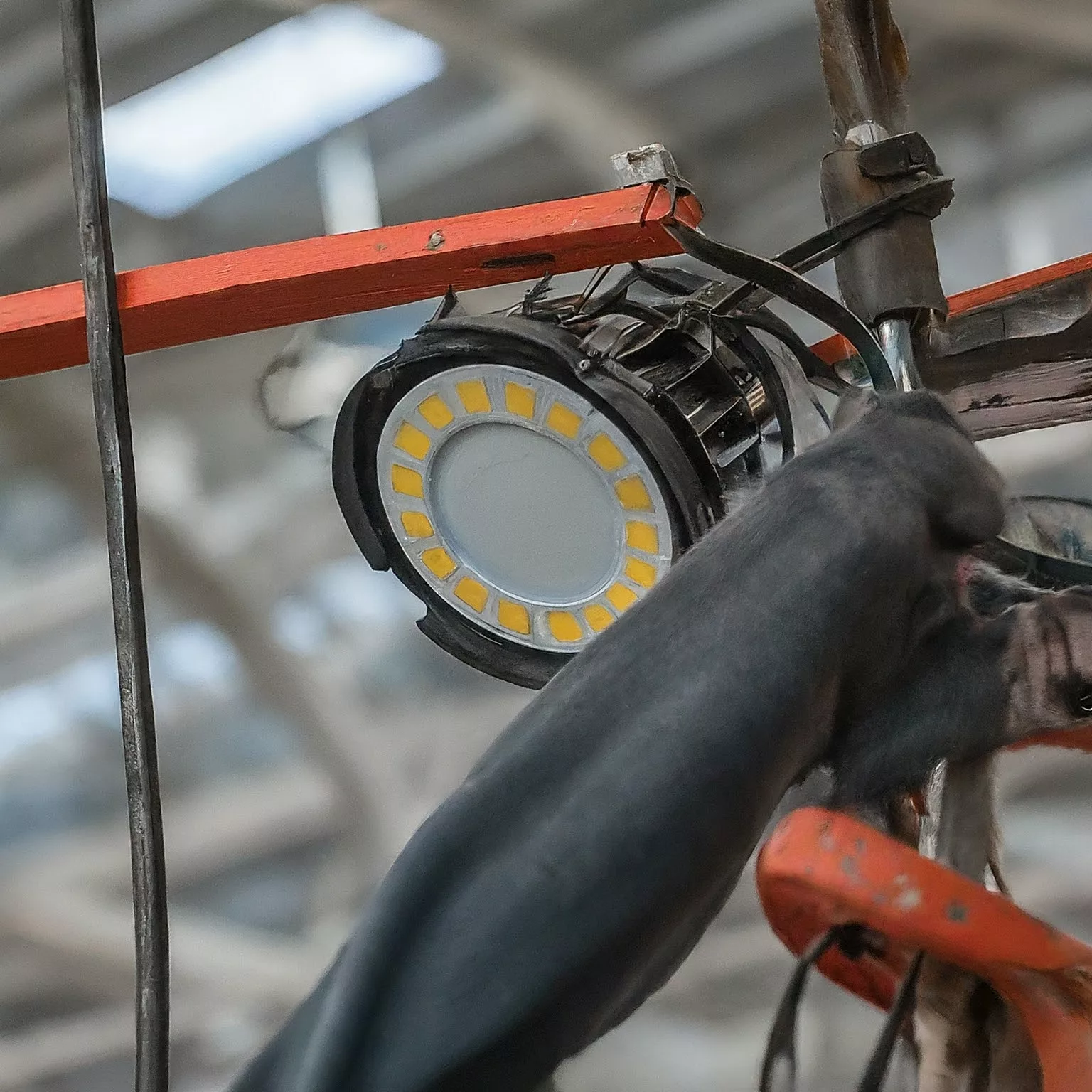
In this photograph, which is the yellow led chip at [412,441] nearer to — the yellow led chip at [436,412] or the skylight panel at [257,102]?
the yellow led chip at [436,412]

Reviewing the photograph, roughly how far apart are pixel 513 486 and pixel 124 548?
190mm

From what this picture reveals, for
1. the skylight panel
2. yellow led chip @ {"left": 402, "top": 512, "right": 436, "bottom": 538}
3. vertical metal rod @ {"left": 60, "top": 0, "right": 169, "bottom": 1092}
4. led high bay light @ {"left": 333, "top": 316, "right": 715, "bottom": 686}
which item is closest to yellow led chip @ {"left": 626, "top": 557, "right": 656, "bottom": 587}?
led high bay light @ {"left": 333, "top": 316, "right": 715, "bottom": 686}

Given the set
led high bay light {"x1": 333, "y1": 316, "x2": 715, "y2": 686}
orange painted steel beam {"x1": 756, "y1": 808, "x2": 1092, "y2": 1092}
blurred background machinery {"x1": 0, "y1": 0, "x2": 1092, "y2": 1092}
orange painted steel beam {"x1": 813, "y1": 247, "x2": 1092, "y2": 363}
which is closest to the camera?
orange painted steel beam {"x1": 756, "y1": 808, "x2": 1092, "y2": 1092}

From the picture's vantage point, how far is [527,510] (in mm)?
542

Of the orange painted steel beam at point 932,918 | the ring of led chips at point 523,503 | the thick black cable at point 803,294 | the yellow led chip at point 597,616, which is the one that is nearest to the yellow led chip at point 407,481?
the ring of led chips at point 523,503

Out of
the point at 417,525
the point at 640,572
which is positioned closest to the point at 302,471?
the point at 417,525

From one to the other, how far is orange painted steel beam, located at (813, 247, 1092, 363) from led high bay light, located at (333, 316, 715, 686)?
21 centimetres

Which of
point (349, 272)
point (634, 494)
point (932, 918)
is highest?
point (349, 272)

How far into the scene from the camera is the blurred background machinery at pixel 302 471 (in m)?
0.94

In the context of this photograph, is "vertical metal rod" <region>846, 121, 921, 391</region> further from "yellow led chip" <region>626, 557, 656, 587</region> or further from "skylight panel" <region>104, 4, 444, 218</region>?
"skylight panel" <region>104, 4, 444, 218</region>

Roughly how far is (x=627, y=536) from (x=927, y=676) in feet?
0.66

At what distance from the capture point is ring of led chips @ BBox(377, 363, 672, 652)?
1.70 ft

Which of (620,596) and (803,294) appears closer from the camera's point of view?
(803,294)

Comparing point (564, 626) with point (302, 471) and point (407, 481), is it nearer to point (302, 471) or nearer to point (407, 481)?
point (407, 481)
